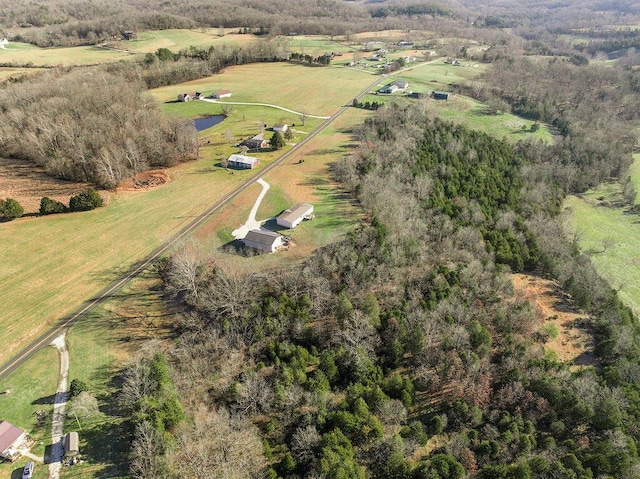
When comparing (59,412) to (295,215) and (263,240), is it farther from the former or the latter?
(295,215)

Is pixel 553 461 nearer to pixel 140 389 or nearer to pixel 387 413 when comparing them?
pixel 387 413

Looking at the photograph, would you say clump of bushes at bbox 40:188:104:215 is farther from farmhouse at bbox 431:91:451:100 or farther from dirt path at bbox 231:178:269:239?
farmhouse at bbox 431:91:451:100

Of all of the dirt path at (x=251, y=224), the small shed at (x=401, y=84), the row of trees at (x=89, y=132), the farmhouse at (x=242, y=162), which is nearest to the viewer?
the dirt path at (x=251, y=224)

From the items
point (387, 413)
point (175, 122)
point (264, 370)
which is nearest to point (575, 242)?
point (387, 413)

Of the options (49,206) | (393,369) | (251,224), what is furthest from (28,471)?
(49,206)

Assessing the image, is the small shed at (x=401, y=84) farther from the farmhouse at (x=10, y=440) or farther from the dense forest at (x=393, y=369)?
the farmhouse at (x=10, y=440)

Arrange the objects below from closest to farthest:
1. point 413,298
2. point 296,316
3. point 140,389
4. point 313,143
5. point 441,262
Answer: point 140,389
point 296,316
point 413,298
point 441,262
point 313,143

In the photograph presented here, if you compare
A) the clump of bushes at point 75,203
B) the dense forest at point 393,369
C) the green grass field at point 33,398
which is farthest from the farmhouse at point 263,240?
the clump of bushes at point 75,203
